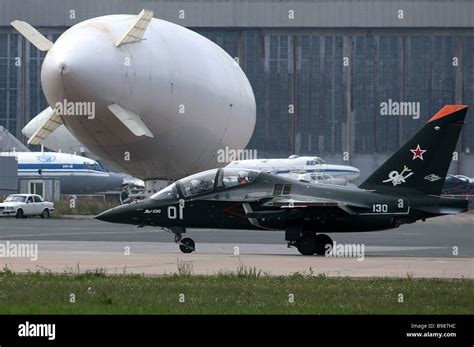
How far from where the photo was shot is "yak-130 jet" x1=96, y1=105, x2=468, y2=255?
2900cm

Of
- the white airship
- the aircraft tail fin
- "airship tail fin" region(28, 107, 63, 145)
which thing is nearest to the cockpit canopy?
the aircraft tail fin

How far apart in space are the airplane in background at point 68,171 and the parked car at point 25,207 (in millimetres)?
13486

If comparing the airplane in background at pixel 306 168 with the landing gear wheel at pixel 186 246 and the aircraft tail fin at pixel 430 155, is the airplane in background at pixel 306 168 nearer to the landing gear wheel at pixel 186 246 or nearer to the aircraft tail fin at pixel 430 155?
the landing gear wheel at pixel 186 246

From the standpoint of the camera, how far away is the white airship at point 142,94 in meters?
37.5

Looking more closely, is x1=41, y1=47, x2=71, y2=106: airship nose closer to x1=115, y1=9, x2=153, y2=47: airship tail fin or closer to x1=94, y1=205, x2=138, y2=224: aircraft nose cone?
x1=115, y1=9, x2=153, y2=47: airship tail fin

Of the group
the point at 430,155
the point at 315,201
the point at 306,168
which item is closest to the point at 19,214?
the point at 306,168

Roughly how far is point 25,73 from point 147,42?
66.6m

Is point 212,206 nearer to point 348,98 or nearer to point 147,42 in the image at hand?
point 147,42

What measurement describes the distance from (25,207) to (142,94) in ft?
87.6

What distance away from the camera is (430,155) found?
2900 centimetres
